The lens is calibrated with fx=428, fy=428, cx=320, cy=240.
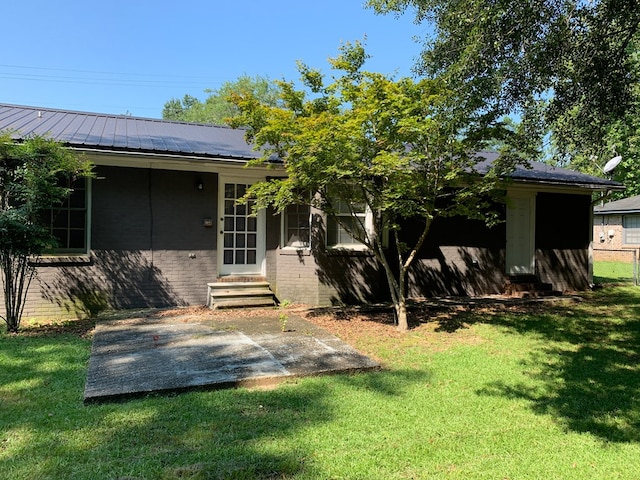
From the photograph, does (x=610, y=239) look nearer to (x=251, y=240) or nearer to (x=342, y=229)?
(x=342, y=229)

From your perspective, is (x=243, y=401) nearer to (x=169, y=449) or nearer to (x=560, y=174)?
(x=169, y=449)

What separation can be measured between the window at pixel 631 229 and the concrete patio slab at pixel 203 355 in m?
23.2

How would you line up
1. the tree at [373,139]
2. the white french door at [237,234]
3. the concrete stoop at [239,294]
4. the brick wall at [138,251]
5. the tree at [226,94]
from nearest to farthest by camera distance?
the tree at [373,139]
the brick wall at [138,251]
the concrete stoop at [239,294]
the white french door at [237,234]
the tree at [226,94]

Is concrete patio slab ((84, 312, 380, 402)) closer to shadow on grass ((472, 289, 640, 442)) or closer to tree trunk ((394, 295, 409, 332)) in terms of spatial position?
tree trunk ((394, 295, 409, 332))

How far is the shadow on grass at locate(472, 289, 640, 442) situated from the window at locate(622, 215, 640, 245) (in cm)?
1766

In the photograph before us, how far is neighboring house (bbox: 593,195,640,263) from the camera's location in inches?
886

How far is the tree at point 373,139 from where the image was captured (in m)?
5.56

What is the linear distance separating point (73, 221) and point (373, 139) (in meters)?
5.34

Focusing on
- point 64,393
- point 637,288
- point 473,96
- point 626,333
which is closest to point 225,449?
point 64,393

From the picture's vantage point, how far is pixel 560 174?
11742 millimetres

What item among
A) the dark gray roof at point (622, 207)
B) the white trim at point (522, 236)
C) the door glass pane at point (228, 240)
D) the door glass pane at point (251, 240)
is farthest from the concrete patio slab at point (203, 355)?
the dark gray roof at point (622, 207)

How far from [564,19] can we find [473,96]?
192 centimetres

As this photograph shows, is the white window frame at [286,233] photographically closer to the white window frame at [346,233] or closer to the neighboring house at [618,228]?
the white window frame at [346,233]

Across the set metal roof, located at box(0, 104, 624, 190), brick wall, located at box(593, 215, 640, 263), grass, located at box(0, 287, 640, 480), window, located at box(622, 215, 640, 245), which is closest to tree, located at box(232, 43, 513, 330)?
metal roof, located at box(0, 104, 624, 190)
